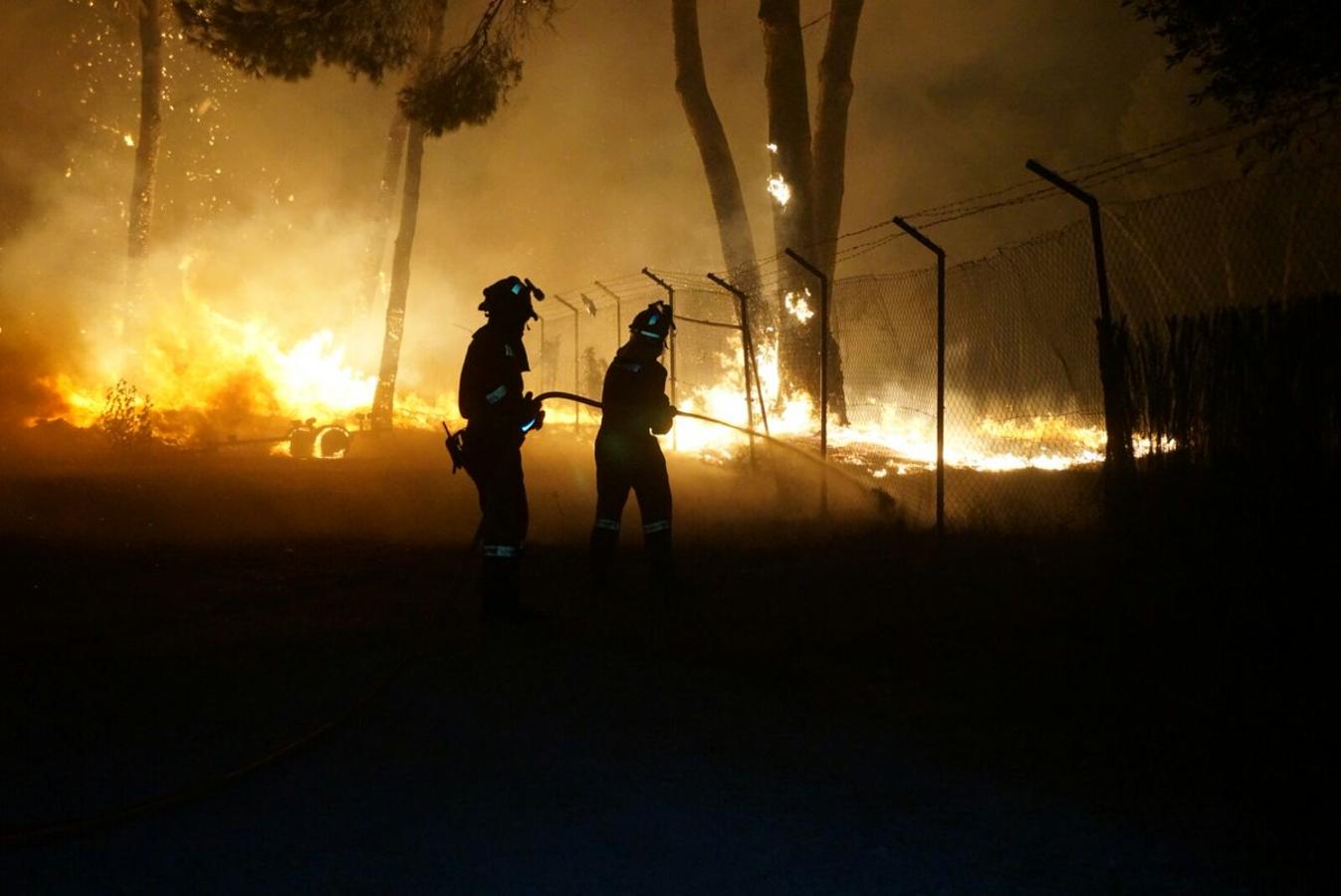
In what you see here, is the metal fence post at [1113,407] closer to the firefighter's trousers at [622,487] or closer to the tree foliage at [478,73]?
the firefighter's trousers at [622,487]

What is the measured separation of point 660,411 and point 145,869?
16.7 ft

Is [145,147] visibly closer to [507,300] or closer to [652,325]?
[652,325]

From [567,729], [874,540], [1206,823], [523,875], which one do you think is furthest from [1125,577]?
[523,875]

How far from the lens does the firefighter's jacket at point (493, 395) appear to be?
6.76 meters

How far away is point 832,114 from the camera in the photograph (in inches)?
820

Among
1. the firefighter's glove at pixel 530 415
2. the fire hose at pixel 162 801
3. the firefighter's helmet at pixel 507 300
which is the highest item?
the firefighter's helmet at pixel 507 300

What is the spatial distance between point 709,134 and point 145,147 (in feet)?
35.1

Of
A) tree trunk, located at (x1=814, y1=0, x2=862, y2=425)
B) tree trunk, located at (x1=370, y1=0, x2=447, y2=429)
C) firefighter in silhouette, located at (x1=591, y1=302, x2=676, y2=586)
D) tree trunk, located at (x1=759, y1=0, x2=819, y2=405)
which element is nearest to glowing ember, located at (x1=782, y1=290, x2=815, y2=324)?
tree trunk, located at (x1=759, y1=0, x2=819, y2=405)

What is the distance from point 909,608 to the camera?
22.9 ft

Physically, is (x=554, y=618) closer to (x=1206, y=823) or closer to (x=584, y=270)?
(x=1206, y=823)

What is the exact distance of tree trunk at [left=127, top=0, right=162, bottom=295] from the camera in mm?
21359

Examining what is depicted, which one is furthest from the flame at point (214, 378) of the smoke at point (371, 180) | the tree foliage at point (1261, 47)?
the tree foliage at point (1261, 47)

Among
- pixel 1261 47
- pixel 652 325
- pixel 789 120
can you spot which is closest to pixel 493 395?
pixel 652 325

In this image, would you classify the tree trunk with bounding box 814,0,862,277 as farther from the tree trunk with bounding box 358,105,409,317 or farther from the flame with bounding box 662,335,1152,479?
the tree trunk with bounding box 358,105,409,317
